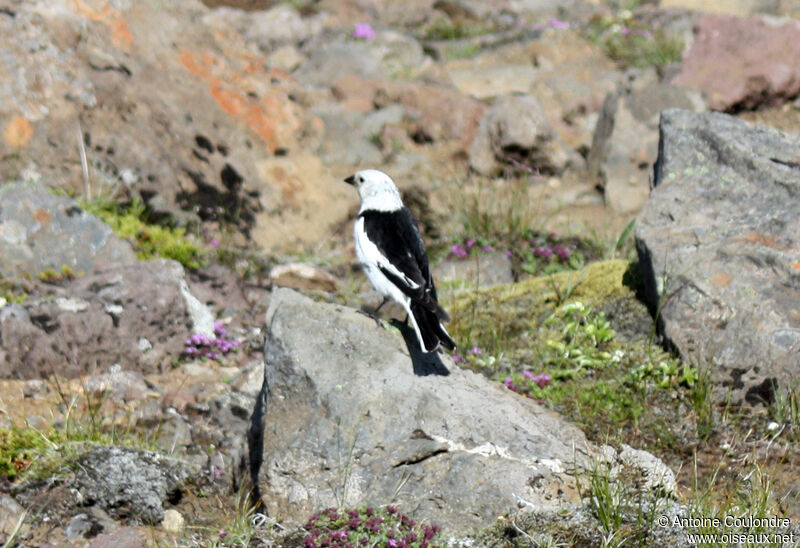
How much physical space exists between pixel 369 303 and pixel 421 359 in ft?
7.56

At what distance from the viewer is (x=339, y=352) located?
5.08m

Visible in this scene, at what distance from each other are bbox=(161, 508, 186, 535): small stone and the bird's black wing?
164 cm

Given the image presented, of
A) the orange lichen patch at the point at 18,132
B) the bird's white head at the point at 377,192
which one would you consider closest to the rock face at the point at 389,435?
the bird's white head at the point at 377,192

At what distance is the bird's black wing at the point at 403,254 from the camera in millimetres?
5320

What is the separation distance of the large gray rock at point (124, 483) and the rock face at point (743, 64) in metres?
8.48

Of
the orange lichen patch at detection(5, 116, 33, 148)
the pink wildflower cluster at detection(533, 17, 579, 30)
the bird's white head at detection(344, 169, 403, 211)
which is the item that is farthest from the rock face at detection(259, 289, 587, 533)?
the pink wildflower cluster at detection(533, 17, 579, 30)

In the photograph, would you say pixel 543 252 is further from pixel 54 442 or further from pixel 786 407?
pixel 54 442

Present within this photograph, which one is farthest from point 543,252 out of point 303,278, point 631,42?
point 631,42

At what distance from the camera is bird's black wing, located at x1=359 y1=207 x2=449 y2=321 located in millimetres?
5320

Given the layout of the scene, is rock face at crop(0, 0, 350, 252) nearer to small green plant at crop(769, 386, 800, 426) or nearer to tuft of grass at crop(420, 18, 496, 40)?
small green plant at crop(769, 386, 800, 426)

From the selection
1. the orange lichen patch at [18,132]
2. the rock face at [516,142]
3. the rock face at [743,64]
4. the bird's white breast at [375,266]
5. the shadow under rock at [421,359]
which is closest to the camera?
the shadow under rock at [421,359]

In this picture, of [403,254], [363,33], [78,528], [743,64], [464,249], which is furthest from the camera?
[363,33]

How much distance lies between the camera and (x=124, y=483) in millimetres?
4918

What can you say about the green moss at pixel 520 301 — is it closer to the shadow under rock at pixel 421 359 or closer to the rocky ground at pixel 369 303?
the rocky ground at pixel 369 303
